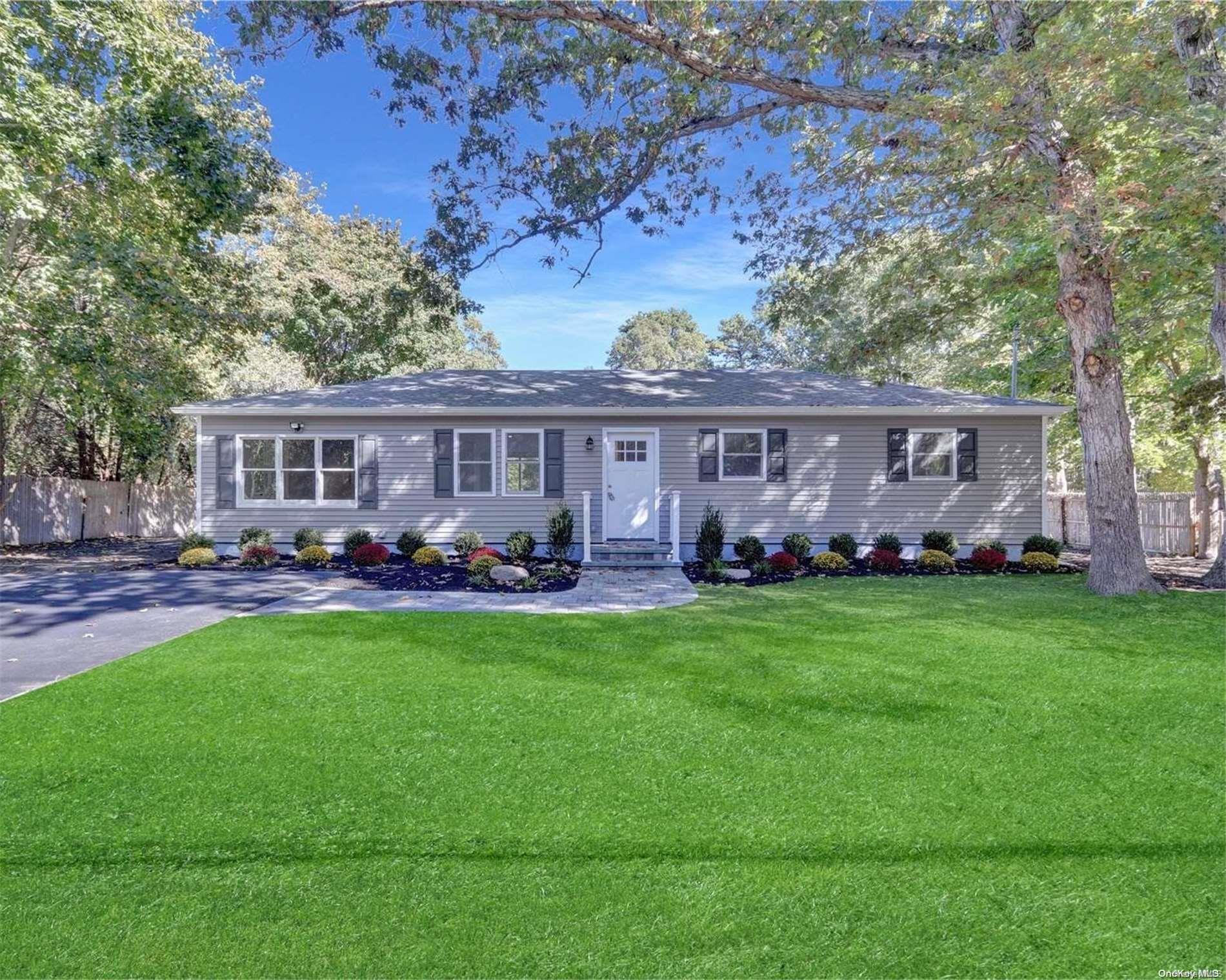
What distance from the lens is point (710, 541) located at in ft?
35.3

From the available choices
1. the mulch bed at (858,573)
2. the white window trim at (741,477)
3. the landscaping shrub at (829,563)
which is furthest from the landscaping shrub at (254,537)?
the landscaping shrub at (829,563)

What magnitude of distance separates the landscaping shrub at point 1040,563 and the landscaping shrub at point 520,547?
27.6 ft

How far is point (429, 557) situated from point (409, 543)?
885mm

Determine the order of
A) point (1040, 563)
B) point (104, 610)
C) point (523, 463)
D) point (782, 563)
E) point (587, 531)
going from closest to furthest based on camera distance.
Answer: point (104, 610) → point (782, 563) → point (1040, 563) → point (587, 531) → point (523, 463)

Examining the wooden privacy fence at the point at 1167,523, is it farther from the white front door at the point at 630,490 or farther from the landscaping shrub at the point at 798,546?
the white front door at the point at 630,490

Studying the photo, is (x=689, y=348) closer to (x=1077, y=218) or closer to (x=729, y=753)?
(x=1077, y=218)

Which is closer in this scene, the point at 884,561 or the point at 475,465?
the point at 884,561

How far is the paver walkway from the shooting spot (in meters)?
7.18

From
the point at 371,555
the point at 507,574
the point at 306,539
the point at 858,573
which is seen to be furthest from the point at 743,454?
the point at 306,539

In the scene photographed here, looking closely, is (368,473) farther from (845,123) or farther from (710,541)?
(845,123)

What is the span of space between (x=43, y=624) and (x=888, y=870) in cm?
775

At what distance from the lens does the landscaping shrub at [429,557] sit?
1078 cm

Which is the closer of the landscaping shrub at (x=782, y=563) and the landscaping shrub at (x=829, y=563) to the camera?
the landscaping shrub at (x=782, y=563)

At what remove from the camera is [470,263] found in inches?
417
